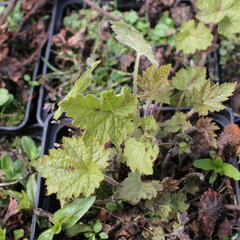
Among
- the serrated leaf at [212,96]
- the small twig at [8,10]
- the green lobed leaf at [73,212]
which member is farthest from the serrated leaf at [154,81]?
the small twig at [8,10]

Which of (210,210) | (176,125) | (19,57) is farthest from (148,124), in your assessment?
(19,57)

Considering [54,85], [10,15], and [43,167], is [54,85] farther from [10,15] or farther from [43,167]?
[43,167]

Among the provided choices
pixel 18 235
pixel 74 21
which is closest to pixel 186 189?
pixel 18 235

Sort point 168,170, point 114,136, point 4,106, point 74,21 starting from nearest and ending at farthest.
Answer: point 114,136 → point 168,170 → point 4,106 → point 74,21

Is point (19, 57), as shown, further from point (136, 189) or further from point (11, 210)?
point (136, 189)

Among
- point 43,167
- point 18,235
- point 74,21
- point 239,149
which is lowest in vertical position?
point 18,235

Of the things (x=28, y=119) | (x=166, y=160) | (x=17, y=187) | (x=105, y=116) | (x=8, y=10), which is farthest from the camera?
(x=8, y=10)

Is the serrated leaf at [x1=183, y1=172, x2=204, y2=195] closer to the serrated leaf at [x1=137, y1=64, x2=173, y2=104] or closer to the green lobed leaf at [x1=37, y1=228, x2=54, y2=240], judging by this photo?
the serrated leaf at [x1=137, y1=64, x2=173, y2=104]

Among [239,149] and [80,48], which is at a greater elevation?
[80,48]
